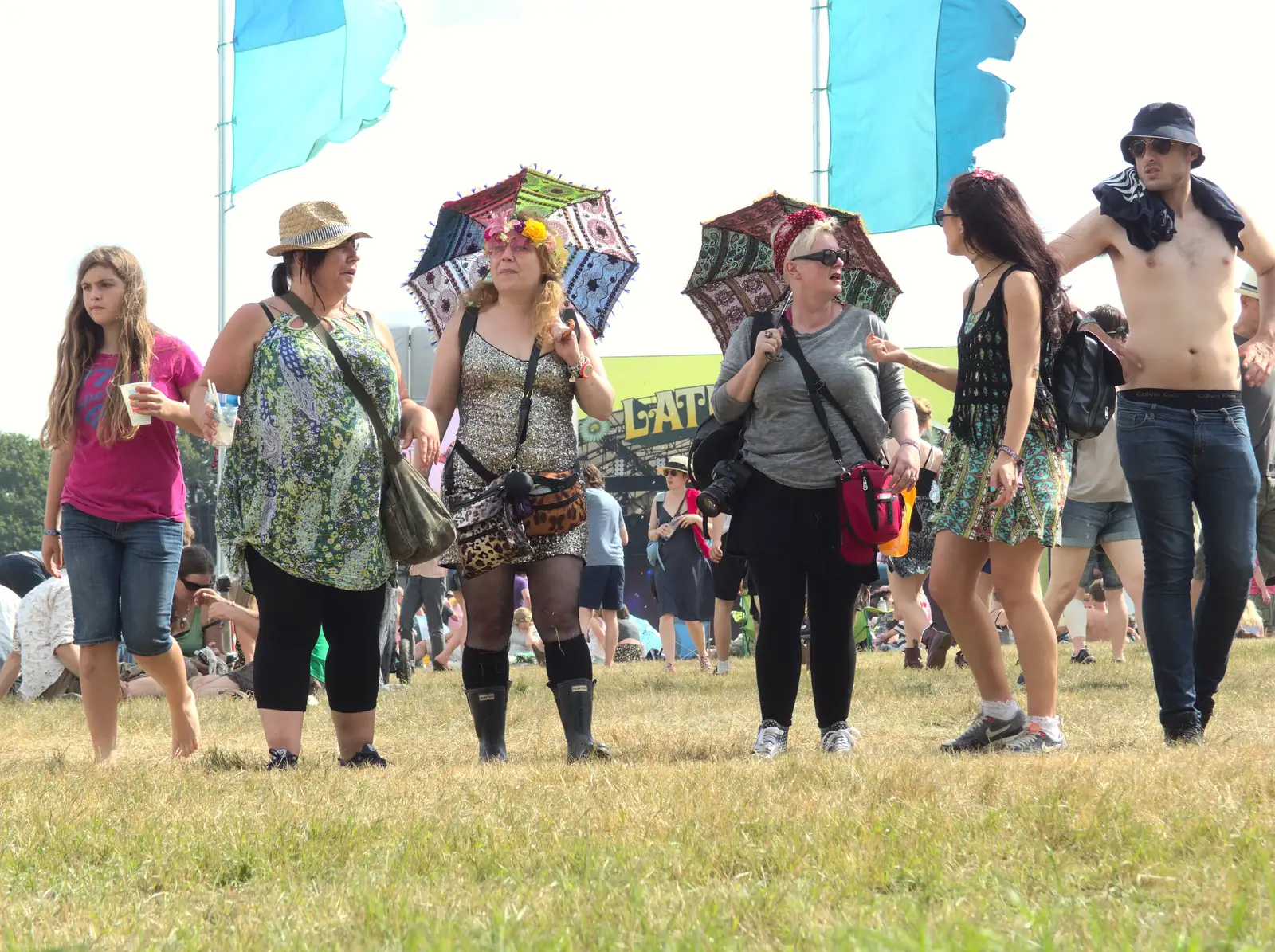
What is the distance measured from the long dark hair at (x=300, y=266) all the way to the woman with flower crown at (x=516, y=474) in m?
0.59

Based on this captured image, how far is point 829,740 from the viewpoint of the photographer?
18.4ft

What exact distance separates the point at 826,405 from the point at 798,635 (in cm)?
89

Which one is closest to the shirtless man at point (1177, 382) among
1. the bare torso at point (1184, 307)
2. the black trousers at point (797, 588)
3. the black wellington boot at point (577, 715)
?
the bare torso at point (1184, 307)

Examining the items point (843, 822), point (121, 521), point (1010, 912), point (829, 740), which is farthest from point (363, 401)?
point (1010, 912)

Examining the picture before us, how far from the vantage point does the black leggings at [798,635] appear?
5.66 meters

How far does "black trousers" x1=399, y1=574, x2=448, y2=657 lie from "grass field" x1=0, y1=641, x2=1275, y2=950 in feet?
31.2

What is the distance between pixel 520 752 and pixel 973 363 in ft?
7.78

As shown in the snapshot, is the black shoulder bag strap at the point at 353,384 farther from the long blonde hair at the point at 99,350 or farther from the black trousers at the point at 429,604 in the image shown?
the black trousers at the point at 429,604

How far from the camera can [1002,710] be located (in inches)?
214

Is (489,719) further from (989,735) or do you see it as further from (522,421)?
(989,735)

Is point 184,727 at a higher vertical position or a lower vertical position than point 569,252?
lower

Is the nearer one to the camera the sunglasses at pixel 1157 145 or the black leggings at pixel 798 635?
the sunglasses at pixel 1157 145

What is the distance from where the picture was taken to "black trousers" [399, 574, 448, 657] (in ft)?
48.7

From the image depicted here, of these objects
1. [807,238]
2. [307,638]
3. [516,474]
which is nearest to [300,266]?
[516,474]
